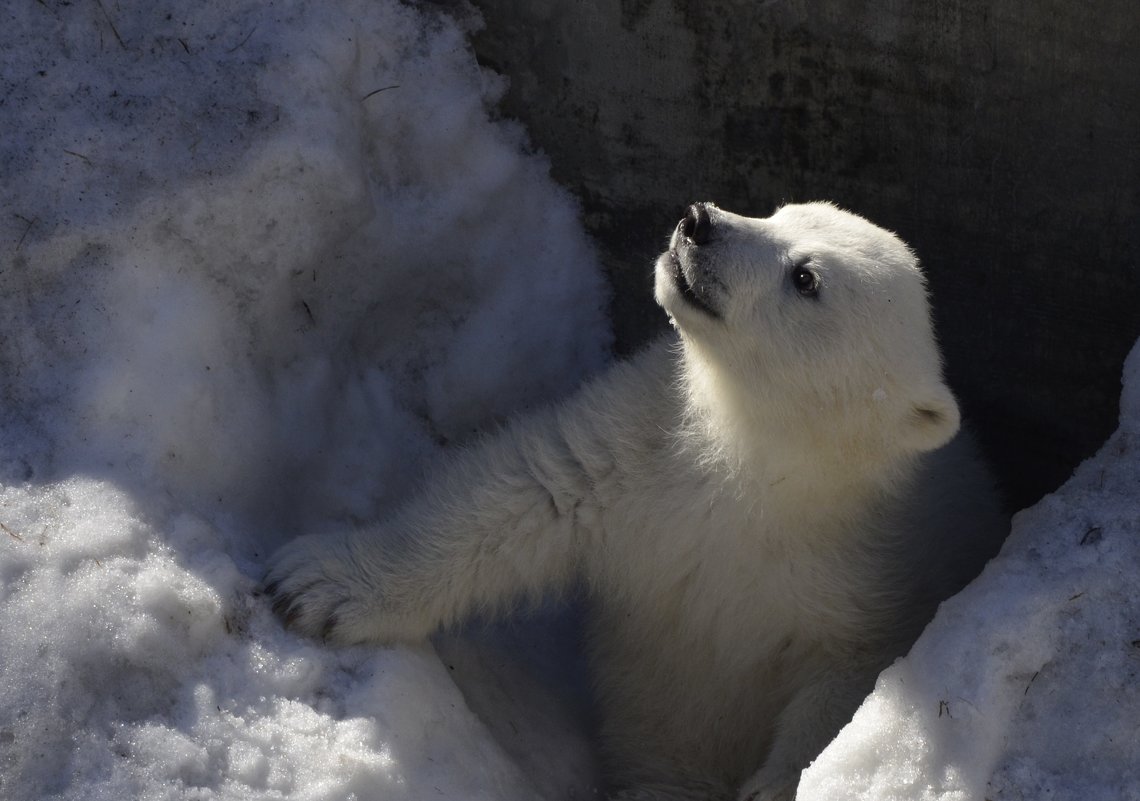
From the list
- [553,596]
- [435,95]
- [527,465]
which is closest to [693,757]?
[553,596]

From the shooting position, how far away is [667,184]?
16.2 feet

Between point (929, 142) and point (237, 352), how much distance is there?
2.59 m

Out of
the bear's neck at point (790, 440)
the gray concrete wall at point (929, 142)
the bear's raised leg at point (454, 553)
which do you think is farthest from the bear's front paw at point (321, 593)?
the gray concrete wall at point (929, 142)

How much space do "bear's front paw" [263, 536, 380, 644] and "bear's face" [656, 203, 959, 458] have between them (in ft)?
4.14

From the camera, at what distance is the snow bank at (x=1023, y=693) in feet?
9.52

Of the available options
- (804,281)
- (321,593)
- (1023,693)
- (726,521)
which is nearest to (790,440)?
(726,521)

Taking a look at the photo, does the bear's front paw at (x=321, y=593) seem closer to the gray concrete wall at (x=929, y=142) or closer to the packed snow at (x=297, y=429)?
the packed snow at (x=297, y=429)

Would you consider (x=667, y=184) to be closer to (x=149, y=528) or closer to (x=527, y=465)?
(x=527, y=465)

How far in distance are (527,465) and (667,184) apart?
154 centimetres

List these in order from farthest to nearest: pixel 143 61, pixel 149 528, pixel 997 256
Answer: pixel 997 256 < pixel 143 61 < pixel 149 528

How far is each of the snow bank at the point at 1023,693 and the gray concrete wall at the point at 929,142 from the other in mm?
1431

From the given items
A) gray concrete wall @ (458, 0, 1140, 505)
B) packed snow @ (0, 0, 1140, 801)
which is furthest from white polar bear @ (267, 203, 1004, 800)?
gray concrete wall @ (458, 0, 1140, 505)

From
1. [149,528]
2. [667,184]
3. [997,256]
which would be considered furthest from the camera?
[667,184]

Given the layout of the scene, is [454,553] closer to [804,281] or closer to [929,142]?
[804,281]
